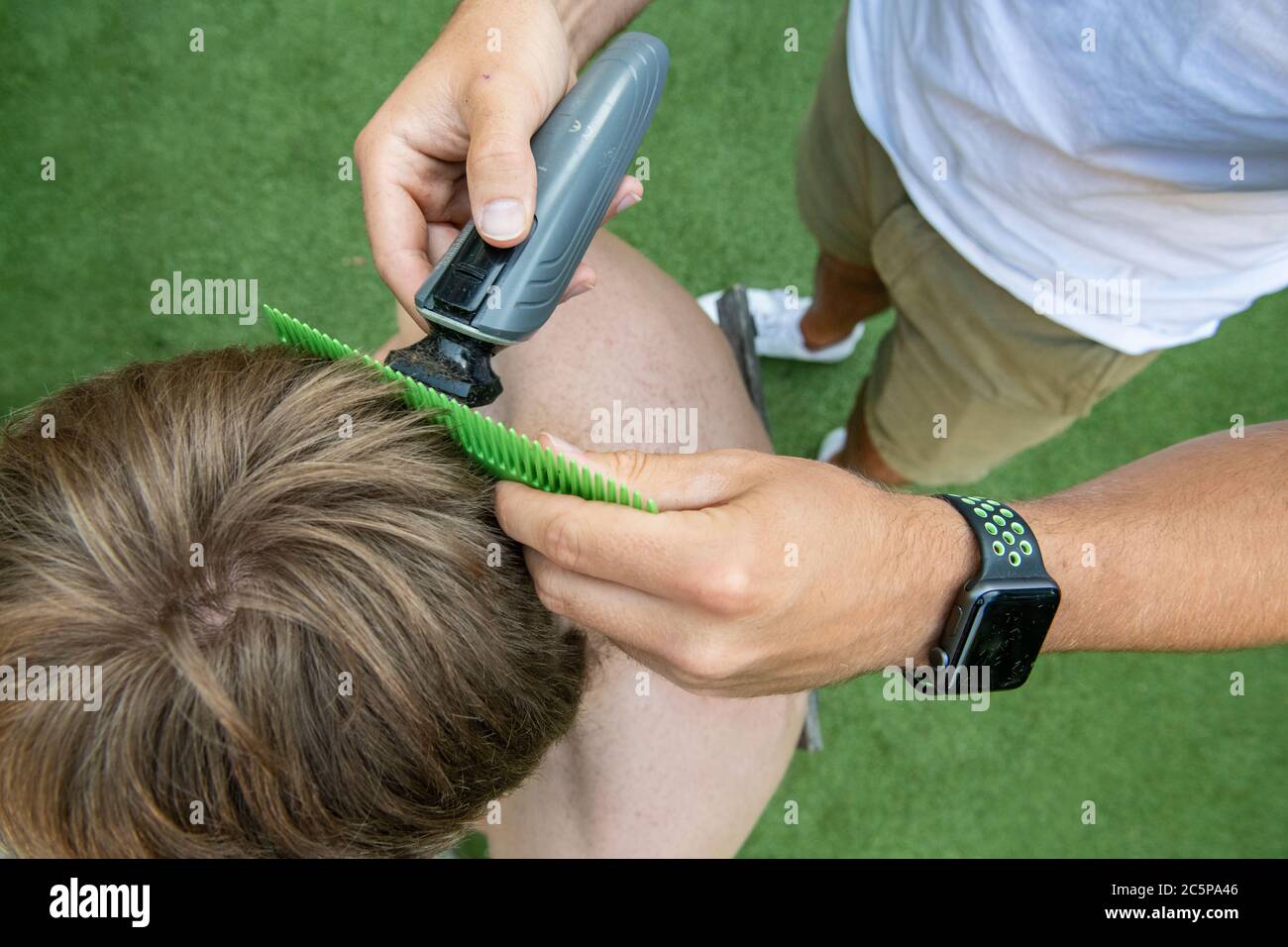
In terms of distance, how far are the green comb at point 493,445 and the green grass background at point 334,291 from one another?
1195 millimetres

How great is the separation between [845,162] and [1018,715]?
4.21 feet

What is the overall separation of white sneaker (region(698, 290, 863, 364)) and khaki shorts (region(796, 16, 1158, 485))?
41 centimetres

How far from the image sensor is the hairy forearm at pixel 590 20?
0.97 metres

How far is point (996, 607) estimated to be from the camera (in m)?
0.76

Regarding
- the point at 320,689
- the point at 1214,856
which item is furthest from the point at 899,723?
the point at 320,689

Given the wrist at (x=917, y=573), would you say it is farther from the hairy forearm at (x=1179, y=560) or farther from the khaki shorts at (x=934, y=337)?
the khaki shorts at (x=934, y=337)

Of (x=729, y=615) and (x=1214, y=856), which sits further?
(x=1214, y=856)

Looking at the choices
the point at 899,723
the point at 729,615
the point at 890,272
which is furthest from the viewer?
the point at 899,723

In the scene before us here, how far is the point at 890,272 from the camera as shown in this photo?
127 cm

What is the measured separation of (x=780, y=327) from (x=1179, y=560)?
123 centimetres

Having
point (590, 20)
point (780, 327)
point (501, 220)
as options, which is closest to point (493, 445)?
point (501, 220)
